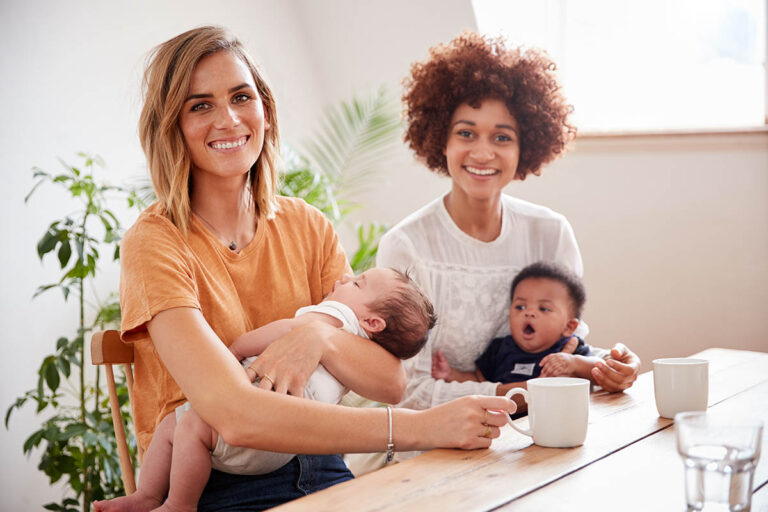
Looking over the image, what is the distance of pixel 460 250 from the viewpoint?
7.32 feet

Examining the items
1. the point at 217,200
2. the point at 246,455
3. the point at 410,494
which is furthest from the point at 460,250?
the point at 410,494

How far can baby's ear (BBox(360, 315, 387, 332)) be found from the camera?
5.42 feet

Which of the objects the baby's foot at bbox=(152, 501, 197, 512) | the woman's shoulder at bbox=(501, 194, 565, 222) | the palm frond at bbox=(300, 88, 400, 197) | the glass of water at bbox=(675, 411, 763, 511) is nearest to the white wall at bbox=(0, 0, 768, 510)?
the palm frond at bbox=(300, 88, 400, 197)

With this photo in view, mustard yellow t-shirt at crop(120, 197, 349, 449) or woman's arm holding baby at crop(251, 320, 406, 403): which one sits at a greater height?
mustard yellow t-shirt at crop(120, 197, 349, 449)

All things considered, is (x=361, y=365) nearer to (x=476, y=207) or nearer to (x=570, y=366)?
(x=570, y=366)

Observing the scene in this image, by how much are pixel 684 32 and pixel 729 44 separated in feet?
0.68

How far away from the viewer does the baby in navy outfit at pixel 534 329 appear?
2.06 m

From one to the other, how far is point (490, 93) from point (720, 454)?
1476 mm

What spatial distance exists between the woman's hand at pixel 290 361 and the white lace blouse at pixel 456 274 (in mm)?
581

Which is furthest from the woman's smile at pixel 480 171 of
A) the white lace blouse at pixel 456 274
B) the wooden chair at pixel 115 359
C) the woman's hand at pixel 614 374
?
the wooden chair at pixel 115 359

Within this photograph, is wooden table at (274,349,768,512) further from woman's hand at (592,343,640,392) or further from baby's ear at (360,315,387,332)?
baby's ear at (360,315,387,332)

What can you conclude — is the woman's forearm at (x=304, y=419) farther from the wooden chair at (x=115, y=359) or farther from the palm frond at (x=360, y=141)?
the palm frond at (x=360, y=141)

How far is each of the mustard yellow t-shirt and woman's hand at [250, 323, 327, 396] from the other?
0.16 metres

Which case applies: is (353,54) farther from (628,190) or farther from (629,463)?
(629,463)
